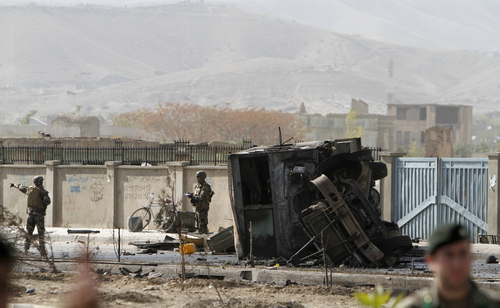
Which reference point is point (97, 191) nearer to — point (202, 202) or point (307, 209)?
point (202, 202)

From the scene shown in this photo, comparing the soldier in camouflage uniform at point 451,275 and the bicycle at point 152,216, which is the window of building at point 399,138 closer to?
the bicycle at point 152,216

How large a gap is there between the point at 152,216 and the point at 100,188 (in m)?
2.27

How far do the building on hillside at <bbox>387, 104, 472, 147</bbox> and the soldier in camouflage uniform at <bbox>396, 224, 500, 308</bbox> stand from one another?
103186mm

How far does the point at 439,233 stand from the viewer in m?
2.54

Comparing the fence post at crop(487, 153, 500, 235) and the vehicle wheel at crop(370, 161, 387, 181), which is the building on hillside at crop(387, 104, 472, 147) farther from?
the vehicle wheel at crop(370, 161, 387, 181)

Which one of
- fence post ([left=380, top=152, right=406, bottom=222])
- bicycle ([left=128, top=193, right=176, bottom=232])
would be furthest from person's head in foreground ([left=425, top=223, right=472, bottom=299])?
bicycle ([left=128, top=193, right=176, bottom=232])

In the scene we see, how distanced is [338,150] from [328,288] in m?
3.47

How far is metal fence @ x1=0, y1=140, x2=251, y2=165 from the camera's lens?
18.8 m

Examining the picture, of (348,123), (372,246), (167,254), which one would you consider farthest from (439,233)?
(348,123)

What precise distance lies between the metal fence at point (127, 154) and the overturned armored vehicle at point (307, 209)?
25.0 ft

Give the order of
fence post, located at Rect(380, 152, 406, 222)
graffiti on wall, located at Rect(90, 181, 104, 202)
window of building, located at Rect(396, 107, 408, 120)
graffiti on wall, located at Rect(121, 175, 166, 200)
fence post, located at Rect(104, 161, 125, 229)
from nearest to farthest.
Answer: fence post, located at Rect(380, 152, 406, 222) → graffiti on wall, located at Rect(121, 175, 166, 200) → fence post, located at Rect(104, 161, 125, 229) → graffiti on wall, located at Rect(90, 181, 104, 202) → window of building, located at Rect(396, 107, 408, 120)

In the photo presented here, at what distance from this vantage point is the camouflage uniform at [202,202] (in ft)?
47.4

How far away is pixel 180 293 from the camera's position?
829 cm

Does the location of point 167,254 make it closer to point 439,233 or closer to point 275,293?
point 275,293
